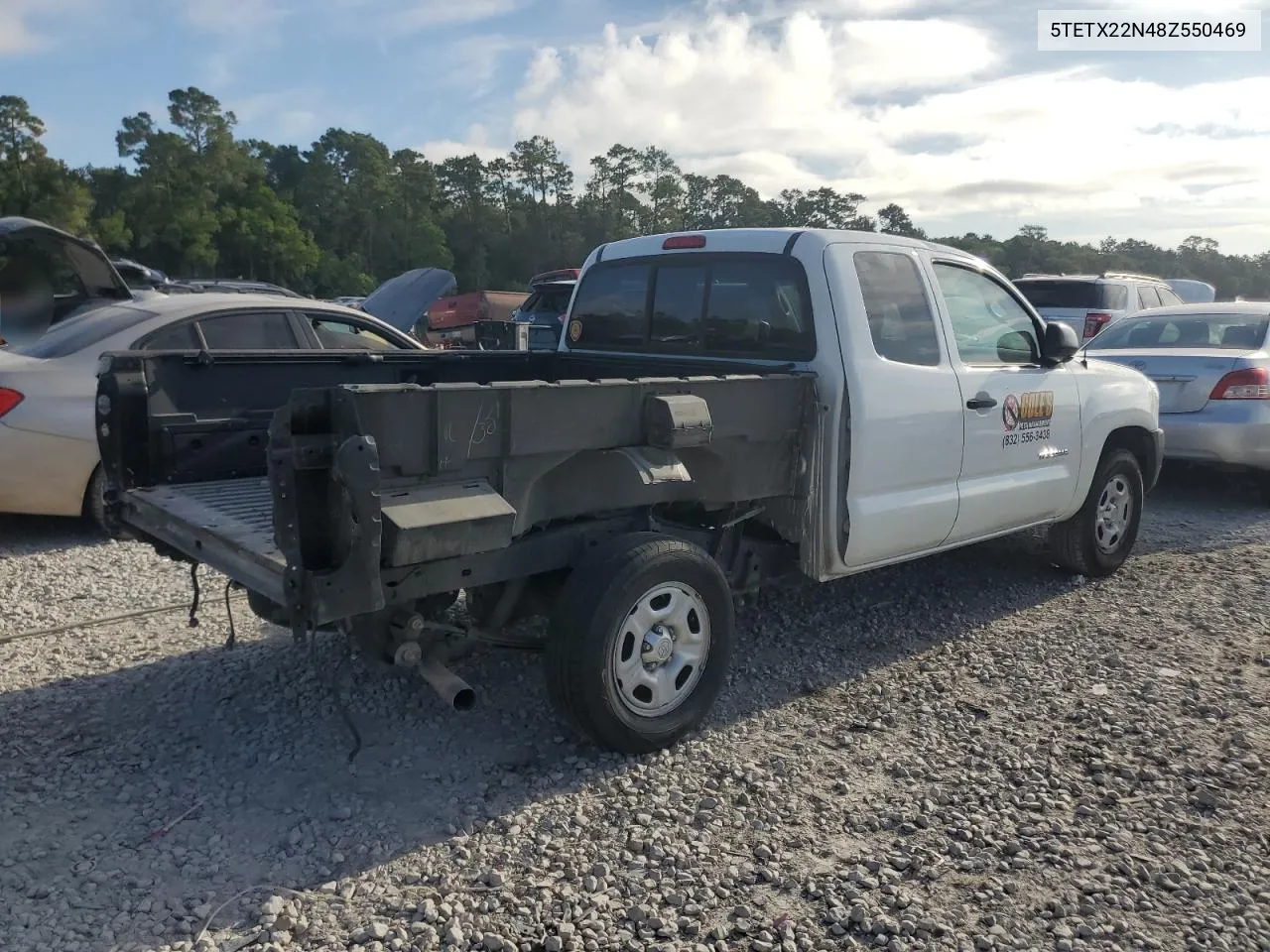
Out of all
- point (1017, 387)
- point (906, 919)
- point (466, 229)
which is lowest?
point (906, 919)

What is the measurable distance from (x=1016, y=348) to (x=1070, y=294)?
9895 millimetres

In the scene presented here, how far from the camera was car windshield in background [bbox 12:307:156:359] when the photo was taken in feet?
20.8

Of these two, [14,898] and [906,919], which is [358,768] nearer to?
[14,898]

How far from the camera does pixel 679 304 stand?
5.12 meters

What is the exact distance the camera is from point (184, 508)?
148 inches

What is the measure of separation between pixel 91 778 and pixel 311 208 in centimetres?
5920

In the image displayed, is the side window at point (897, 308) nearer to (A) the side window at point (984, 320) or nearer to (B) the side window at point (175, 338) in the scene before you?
(A) the side window at point (984, 320)

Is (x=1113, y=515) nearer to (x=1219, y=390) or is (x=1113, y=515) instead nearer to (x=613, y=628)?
(x=1219, y=390)

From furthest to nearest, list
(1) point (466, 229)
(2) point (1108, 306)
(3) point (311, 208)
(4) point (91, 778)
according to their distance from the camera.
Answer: (1) point (466, 229)
(3) point (311, 208)
(2) point (1108, 306)
(4) point (91, 778)

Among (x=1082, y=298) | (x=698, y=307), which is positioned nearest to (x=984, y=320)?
(x=698, y=307)

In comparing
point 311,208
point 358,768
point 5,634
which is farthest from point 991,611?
point 311,208

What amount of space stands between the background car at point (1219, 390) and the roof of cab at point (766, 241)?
11.7 ft

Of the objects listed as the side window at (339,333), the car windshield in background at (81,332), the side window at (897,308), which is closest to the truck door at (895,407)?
the side window at (897,308)

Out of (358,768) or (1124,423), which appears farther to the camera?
(1124,423)
